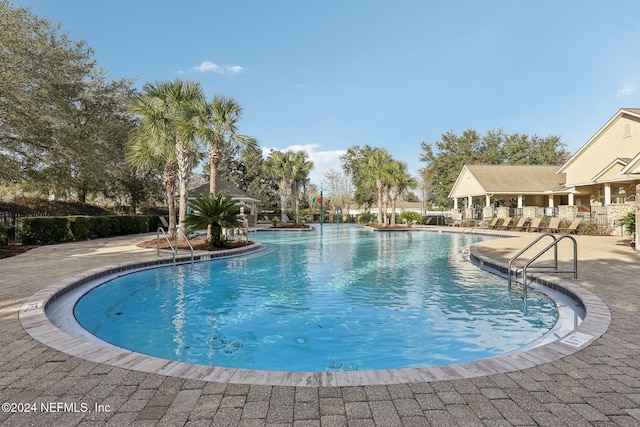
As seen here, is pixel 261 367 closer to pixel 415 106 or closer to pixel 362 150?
pixel 415 106

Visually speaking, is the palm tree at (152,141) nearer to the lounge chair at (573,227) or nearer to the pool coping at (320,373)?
the pool coping at (320,373)

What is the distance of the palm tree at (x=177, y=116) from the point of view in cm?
1436

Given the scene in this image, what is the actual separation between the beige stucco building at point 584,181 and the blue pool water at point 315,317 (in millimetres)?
14181

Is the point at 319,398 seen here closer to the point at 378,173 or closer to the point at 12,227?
the point at 12,227

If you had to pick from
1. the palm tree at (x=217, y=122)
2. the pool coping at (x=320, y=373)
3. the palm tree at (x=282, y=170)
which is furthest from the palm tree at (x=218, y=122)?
the palm tree at (x=282, y=170)

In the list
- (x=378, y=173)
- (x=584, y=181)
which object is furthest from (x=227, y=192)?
(x=584, y=181)

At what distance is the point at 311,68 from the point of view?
72.4 ft

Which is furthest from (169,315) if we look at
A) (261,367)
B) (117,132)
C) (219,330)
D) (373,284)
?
(117,132)

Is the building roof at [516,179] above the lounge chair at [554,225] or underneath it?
above

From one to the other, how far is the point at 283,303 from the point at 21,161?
21.4 metres

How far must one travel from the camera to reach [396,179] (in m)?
30.3

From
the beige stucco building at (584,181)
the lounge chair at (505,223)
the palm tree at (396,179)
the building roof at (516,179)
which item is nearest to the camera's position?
the beige stucco building at (584,181)

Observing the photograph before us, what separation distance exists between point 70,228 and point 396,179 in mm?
24133

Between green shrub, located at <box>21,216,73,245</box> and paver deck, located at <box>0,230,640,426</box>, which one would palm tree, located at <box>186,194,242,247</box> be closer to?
green shrub, located at <box>21,216,73,245</box>
